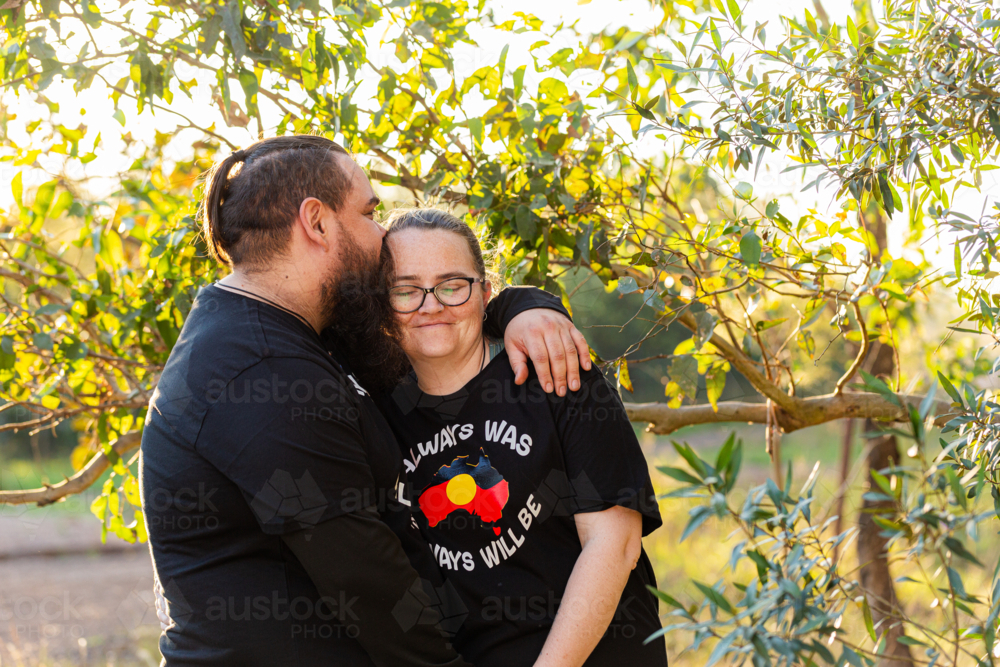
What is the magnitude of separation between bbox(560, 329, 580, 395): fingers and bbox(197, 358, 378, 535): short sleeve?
459 millimetres

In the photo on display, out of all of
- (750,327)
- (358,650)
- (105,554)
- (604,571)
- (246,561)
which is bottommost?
(105,554)

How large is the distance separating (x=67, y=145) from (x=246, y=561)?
1679 mm

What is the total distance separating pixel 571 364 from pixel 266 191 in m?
0.74

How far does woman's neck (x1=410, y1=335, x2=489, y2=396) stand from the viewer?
165 centimetres

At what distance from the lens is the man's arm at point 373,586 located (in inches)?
51.0

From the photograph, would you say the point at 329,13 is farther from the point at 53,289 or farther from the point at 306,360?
the point at 53,289

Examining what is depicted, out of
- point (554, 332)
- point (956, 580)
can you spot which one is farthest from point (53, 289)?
point (956, 580)

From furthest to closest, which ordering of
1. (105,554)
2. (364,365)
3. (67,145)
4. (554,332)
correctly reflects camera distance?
(105,554)
(67,145)
(364,365)
(554,332)

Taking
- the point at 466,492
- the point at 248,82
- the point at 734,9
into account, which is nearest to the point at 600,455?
the point at 466,492

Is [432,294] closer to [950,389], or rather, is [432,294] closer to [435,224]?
[435,224]

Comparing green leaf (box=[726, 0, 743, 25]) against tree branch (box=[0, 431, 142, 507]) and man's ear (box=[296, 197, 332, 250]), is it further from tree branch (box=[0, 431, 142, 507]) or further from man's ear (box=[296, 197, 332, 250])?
tree branch (box=[0, 431, 142, 507])

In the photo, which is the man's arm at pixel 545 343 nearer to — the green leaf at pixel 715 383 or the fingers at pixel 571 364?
the fingers at pixel 571 364

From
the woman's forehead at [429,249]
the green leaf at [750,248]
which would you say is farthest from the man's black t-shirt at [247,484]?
the green leaf at [750,248]

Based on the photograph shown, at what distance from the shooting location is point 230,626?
1335 mm
